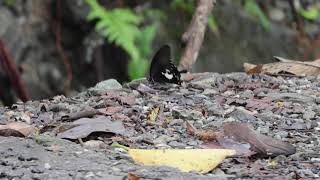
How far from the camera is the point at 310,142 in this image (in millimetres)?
1691

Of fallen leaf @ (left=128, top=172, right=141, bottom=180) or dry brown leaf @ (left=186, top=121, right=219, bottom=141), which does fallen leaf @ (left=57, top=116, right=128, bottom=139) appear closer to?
dry brown leaf @ (left=186, top=121, right=219, bottom=141)

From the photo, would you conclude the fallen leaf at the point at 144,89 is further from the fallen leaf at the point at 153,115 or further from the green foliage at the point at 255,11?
the green foliage at the point at 255,11

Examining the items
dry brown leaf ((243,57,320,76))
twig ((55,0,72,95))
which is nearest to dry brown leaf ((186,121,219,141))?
dry brown leaf ((243,57,320,76))

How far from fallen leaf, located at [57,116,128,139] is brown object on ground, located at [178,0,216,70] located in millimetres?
1174

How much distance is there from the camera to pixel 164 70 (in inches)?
92.8

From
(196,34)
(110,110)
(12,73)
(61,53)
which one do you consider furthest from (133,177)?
(61,53)

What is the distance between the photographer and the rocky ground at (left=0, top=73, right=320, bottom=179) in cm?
144

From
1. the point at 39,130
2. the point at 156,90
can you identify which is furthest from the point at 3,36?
the point at 39,130

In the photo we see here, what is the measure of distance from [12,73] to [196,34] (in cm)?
210

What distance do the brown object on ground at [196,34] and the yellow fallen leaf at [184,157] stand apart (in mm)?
1403

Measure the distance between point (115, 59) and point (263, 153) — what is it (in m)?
3.73

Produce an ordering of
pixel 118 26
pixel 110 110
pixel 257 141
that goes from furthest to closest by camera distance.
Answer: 1. pixel 118 26
2. pixel 110 110
3. pixel 257 141

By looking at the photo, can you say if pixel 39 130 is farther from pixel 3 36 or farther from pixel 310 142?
pixel 3 36

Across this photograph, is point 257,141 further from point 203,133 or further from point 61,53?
point 61,53
